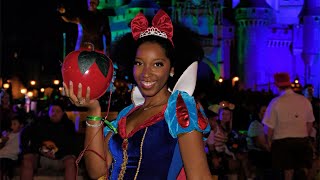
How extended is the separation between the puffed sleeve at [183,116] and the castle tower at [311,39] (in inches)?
2366

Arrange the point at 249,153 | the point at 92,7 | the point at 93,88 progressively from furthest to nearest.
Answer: the point at 92,7, the point at 249,153, the point at 93,88

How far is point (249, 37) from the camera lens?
65125 millimetres

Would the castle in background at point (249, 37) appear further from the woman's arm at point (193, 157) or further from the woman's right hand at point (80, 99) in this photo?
the woman's arm at point (193, 157)

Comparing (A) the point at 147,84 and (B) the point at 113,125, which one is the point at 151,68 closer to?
(A) the point at 147,84

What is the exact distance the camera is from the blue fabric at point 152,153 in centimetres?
270

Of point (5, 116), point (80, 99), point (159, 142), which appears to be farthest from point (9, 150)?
point (159, 142)

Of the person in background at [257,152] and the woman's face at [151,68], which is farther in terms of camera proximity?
the person in background at [257,152]

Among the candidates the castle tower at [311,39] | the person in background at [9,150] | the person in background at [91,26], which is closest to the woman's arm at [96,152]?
the person in background at [9,150]

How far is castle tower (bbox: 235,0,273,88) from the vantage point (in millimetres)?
63312

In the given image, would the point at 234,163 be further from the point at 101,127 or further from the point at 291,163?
the point at 101,127

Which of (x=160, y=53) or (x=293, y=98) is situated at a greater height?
(x=160, y=53)

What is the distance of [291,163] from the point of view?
8789 millimetres

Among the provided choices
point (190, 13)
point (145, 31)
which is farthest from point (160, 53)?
point (190, 13)

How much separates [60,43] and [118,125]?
46286 mm
